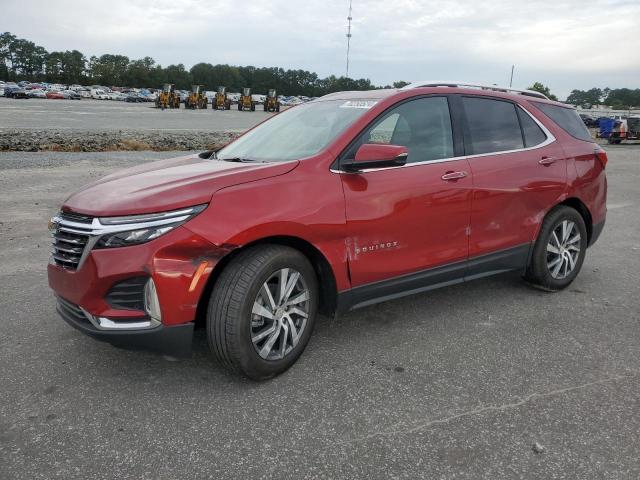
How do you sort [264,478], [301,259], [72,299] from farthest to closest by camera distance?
[301,259] → [72,299] → [264,478]

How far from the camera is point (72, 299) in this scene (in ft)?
9.78

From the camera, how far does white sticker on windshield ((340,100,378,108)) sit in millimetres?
3727

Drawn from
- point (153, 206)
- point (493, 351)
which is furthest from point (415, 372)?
point (153, 206)

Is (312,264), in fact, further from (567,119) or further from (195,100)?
(195,100)

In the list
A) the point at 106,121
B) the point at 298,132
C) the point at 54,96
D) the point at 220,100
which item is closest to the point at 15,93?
the point at 54,96

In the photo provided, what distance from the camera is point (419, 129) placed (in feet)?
12.7

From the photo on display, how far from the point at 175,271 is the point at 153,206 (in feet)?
1.19

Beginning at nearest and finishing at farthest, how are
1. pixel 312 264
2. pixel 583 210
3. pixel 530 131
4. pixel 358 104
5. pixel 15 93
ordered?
pixel 312 264 < pixel 358 104 < pixel 530 131 < pixel 583 210 < pixel 15 93

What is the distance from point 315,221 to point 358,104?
1114 mm

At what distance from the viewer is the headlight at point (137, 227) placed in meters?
2.77

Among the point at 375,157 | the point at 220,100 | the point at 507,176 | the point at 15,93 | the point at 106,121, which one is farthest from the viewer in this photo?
the point at 15,93

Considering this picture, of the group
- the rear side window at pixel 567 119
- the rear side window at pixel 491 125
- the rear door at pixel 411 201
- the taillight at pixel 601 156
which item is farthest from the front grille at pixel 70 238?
the taillight at pixel 601 156

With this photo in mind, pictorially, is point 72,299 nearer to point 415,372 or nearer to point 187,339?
point 187,339

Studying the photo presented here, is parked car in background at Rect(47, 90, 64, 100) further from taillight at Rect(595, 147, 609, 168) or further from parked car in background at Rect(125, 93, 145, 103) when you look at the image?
taillight at Rect(595, 147, 609, 168)
